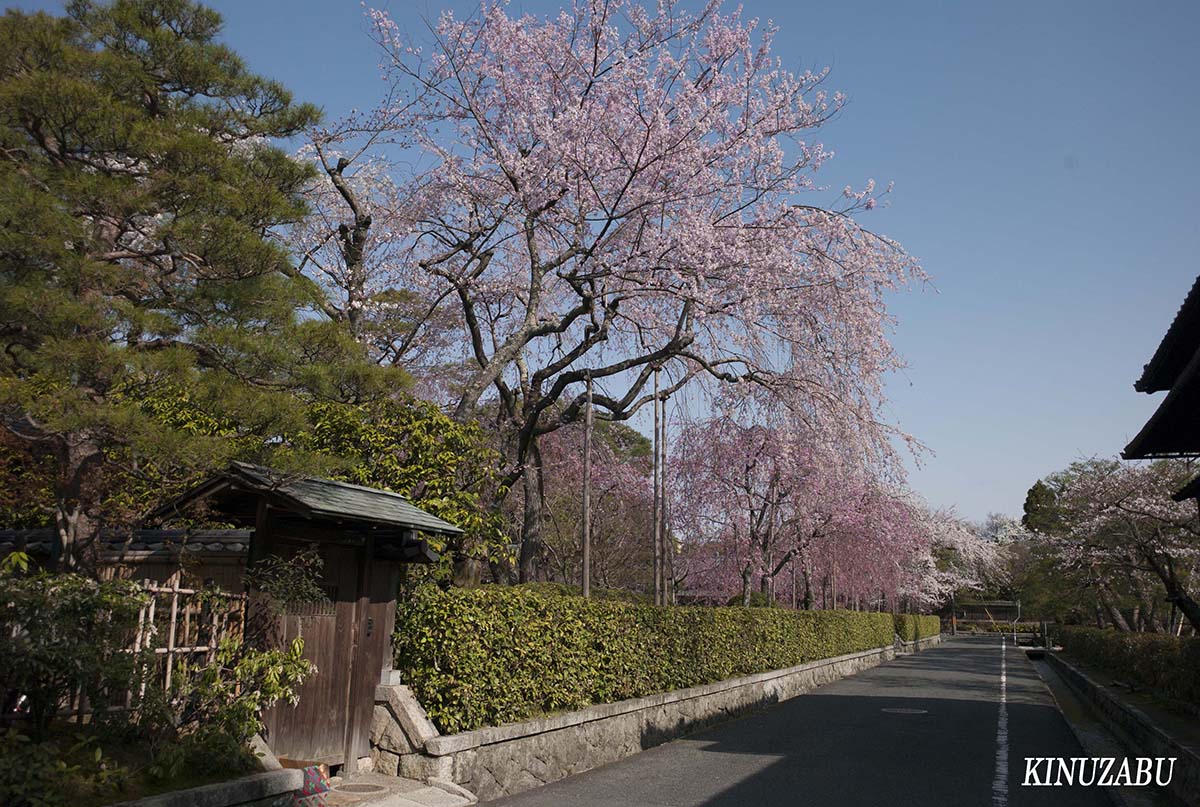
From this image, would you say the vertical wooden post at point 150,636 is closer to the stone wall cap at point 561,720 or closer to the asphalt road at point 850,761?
the stone wall cap at point 561,720

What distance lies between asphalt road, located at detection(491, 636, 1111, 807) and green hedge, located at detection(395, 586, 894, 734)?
101cm

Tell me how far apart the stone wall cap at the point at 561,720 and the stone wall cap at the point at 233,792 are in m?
2.19

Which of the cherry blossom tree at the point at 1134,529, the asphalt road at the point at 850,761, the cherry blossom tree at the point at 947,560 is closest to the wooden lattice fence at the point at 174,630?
the asphalt road at the point at 850,761

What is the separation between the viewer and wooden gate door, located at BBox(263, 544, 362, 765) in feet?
27.7

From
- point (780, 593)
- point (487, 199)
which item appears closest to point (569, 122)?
point (487, 199)

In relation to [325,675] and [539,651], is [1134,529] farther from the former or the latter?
[325,675]

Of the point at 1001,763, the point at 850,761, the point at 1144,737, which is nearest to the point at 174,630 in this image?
the point at 850,761

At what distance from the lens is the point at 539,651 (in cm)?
1141

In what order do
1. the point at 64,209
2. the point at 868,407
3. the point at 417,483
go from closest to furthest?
1. the point at 64,209
2. the point at 417,483
3. the point at 868,407

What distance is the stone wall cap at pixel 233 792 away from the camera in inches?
234

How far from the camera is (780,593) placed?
41625 mm

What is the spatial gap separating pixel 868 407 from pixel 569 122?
8777 mm

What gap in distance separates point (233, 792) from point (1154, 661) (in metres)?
18.5

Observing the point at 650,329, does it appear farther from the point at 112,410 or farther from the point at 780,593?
the point at 780,593
